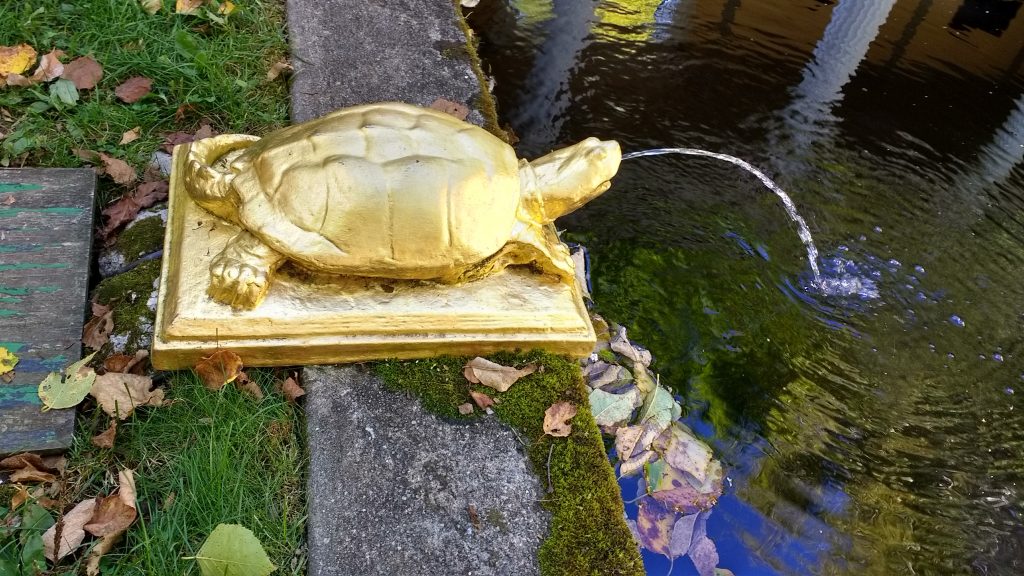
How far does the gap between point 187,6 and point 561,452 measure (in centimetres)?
264

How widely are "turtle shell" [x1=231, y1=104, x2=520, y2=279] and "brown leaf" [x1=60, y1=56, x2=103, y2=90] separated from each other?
53.8 inches

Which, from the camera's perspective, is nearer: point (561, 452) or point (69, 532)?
point (69, 532)

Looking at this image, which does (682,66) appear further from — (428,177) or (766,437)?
(428,177)

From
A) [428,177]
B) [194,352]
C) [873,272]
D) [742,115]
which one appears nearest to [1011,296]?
[873,272]

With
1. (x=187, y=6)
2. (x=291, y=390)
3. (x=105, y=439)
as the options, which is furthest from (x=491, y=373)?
(x=187, y=6)

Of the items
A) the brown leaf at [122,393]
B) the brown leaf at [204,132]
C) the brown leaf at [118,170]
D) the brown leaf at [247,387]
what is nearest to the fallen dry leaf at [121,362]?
the brown leaf at [122,393]

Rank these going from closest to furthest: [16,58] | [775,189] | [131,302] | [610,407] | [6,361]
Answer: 1. [6,361]
2. [131,302]
3. [610,407]
4. [16,58]
5. [775,189]

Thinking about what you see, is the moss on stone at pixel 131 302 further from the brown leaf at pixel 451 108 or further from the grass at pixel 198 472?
the brown leaf at pixel 451 108

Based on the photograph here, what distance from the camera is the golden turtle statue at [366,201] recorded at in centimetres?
188

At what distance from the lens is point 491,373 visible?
2098 millimetres

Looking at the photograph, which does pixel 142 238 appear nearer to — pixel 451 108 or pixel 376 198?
pixel 376 198

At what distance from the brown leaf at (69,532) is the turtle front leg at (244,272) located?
2.03ft

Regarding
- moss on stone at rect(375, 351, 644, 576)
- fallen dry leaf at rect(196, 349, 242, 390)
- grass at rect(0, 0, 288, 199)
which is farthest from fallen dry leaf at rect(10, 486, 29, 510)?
grass at rect(0, 0, 288, 199)

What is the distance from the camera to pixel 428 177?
1.89 m
